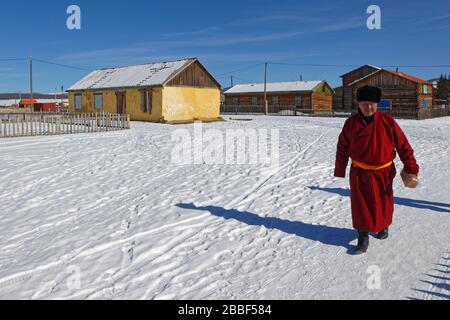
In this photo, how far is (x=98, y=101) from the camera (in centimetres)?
2947

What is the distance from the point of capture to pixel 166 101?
25.5m

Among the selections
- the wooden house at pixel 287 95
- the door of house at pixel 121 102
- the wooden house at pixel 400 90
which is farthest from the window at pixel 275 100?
the door of house at pixel 121 102

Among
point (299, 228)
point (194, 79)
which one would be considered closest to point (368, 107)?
point (299, 228)

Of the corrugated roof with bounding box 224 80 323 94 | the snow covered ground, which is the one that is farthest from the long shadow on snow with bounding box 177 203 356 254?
the corrugated roof with bounding box 224 80 323 94

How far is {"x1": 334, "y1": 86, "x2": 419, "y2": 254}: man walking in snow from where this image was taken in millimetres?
4254

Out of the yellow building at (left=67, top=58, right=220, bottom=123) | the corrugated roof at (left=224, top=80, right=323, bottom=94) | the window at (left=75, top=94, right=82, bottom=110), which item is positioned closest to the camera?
the yellow building at (left=67, top=58, right=220, bottom=123)

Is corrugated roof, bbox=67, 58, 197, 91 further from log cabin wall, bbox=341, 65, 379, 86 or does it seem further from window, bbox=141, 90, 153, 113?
log cabin wall, bbox=341, 65, 379, 86

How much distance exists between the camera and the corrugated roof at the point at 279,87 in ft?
151

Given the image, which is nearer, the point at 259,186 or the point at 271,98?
the point at 259,186

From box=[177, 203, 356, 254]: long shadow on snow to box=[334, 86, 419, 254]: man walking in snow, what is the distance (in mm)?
404

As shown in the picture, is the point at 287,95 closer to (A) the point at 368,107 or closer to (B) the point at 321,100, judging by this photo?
(B) the point at 321,100

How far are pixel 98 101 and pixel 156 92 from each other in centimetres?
620
